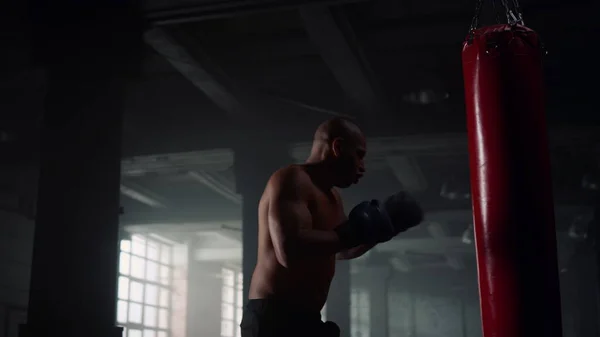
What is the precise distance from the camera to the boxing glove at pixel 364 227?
3.15 meters

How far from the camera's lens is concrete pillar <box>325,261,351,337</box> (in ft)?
36.0

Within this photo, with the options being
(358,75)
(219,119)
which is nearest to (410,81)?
(358,75)

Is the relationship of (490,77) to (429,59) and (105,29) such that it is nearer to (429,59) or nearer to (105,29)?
(105,29)

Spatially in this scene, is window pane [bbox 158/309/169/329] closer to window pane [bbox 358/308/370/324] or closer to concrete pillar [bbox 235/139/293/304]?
window pane [bbox 358/308/370/324]

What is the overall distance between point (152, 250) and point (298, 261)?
1443cm

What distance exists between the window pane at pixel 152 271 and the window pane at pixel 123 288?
47.2 inches

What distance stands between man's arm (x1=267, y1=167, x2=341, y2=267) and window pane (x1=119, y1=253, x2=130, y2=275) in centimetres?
1254

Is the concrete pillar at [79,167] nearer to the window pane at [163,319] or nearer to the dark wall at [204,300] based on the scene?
the window pane at [163,319]

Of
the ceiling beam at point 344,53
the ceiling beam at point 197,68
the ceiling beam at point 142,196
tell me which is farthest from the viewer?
the ceiling beam at point 142,196

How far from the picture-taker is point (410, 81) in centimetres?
740

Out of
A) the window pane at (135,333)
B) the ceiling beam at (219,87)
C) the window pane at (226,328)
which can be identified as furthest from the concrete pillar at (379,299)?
the ceiling beam at (219,87)

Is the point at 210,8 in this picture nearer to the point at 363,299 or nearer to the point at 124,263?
the point at 124,263

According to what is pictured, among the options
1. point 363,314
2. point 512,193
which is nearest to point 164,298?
point 363,314

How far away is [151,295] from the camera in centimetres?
1652
